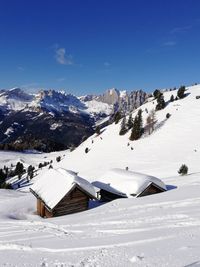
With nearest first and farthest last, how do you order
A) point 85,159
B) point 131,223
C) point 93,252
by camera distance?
point 93,252 → point 131,223 → point 85,159

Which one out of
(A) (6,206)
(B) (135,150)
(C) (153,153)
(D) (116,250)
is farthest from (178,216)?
(B) (135,150)

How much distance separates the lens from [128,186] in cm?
3394

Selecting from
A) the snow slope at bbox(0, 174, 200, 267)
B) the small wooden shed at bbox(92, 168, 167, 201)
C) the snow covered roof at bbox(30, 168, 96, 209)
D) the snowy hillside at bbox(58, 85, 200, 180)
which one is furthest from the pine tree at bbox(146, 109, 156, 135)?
the snow slope at bbox(0, 174, 200, 267)

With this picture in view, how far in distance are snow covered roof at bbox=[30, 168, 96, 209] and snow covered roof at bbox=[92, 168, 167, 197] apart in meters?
3.45

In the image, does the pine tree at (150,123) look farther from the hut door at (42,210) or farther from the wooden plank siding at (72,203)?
the hut door at (42,210)

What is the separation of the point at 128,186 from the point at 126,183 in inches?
28.8

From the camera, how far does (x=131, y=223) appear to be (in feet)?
63.1

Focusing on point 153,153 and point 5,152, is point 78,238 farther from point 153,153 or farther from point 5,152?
point 5,152

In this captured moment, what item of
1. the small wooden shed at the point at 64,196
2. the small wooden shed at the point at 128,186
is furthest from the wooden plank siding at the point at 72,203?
the small wooden shed at the point at 128,186

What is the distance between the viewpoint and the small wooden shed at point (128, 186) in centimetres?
3316

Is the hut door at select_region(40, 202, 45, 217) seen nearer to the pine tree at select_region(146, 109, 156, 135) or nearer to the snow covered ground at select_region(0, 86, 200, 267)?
the snow covered ground at select_region(0, 86, 200, 267)

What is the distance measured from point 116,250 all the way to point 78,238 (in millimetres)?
3850

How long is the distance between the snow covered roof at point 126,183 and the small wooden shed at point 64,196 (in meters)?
3.40

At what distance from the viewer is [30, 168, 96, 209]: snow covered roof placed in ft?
101
